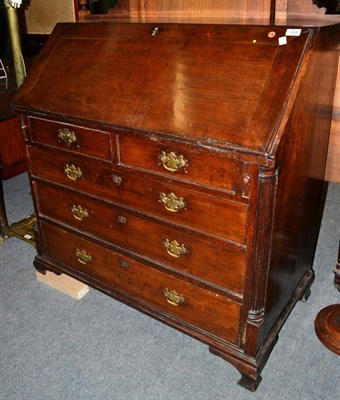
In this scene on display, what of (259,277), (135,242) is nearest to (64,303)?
(135,242)

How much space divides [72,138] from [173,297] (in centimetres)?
78

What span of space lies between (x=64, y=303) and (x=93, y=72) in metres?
1.18

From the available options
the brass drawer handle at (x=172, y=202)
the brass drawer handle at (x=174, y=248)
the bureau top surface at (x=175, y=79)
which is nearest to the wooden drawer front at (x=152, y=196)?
the brass drawer handle at (x=172, y=202)

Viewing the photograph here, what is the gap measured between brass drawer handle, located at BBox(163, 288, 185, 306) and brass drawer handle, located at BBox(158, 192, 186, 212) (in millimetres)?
400

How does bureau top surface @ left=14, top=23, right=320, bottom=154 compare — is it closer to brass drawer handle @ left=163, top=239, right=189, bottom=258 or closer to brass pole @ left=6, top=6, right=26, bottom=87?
brass drawer handle @ left=163, top=239, right=189, bottom=258

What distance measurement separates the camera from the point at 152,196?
5.03 feet

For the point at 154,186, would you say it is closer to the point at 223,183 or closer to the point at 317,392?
the point at 223,183

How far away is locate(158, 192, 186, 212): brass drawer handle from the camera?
1.45 m

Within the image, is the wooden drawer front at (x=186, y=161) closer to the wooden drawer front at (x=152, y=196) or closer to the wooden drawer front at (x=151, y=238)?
the wooden drawer front at (x=152, y=196)

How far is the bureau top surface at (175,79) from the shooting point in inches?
48.5

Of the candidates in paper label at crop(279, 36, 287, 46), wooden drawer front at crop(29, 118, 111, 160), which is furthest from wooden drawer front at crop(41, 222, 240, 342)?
paper label at crop(279, 36, 287, 46)

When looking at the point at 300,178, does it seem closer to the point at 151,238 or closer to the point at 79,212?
the point at 151,238

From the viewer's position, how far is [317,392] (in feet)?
5.24

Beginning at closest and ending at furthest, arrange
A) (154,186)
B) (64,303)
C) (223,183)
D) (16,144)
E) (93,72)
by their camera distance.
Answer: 1. (223,183)
2. (154,186)
3. (93,72)
4. (64,303)
5. (16,144)
